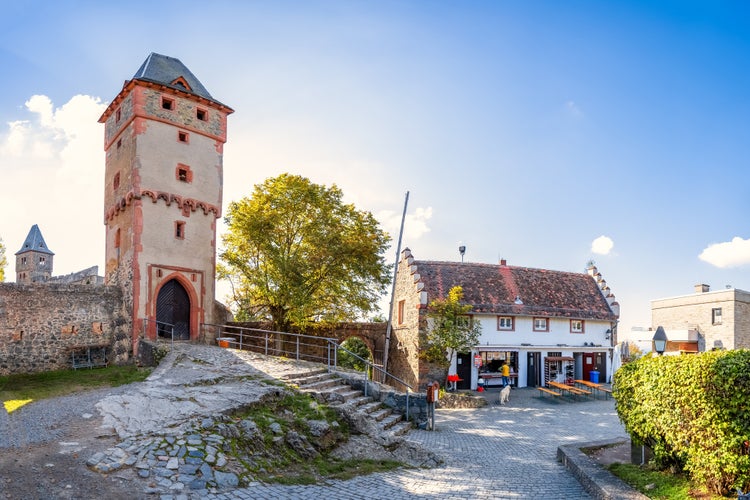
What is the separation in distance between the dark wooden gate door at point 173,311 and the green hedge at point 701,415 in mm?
19858

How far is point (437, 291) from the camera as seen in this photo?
98.4ft

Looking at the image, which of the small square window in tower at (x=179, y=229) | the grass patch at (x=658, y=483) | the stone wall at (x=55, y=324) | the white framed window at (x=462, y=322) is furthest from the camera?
the white framed window at (x=462, y=322)

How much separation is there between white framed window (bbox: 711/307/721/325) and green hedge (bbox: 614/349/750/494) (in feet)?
123

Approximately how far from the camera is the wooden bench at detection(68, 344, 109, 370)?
22562mm

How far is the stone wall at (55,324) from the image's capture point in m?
21.3

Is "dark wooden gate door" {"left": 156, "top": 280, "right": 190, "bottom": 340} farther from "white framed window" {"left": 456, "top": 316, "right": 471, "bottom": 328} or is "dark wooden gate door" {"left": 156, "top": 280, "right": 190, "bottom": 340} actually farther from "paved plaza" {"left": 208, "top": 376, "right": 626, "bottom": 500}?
"white framed window" {"left": 456, "top": 316, "right": 471, "bottom": 328}

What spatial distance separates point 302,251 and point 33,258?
194 ft

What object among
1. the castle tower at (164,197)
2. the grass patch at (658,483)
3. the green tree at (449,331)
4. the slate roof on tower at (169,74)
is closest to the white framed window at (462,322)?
the green tree at (449,331)

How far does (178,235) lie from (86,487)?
1755cm

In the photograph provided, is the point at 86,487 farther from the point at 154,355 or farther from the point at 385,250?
the point at 385,250

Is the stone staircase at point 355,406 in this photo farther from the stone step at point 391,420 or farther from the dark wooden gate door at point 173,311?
the dark wooden gate door at point 173,311

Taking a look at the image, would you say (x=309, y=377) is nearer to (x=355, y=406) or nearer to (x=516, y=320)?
(x=355, y=406)

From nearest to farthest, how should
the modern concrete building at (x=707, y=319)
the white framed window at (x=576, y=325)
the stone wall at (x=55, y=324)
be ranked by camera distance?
the stone wall at (x=55, y=324), the white framed window at (x=576, y=325), the modern concrete building at (x=707, y=319)

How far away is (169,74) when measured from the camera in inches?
1007
